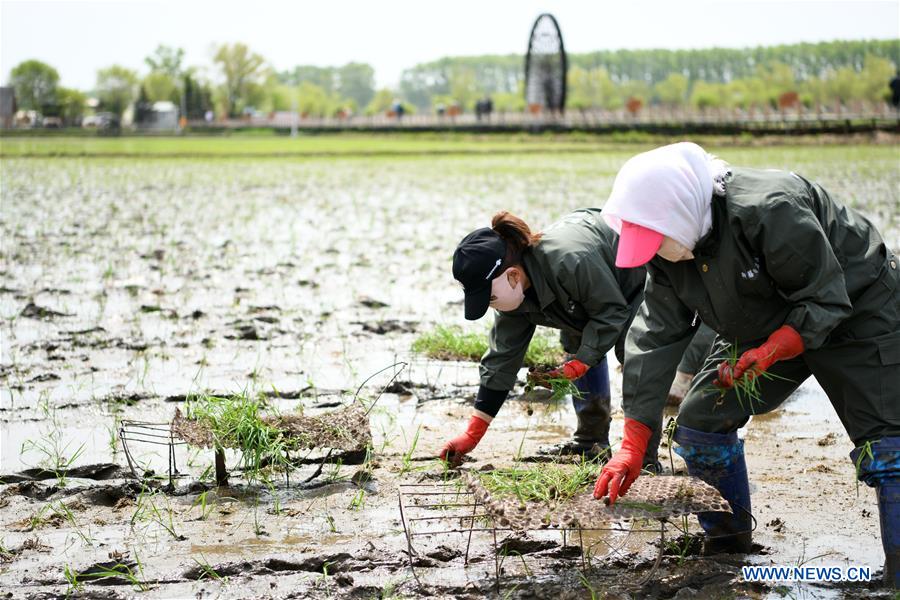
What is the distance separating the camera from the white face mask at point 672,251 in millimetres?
2924

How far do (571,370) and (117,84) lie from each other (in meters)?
122

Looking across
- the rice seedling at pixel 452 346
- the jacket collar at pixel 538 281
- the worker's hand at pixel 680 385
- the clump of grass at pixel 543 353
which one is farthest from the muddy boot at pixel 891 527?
the rice seedling at pixel 452 346

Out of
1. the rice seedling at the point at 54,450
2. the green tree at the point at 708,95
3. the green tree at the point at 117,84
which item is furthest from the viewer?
the green tree at the point at 117,84

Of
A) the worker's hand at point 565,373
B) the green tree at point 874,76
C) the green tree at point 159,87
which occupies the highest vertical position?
the green tree at point 159,87

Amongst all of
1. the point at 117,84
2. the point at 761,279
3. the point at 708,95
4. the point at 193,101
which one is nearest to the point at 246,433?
the point at 761,279

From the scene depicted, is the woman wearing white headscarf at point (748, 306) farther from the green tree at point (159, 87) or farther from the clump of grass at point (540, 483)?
the green tree at point (159, 87)

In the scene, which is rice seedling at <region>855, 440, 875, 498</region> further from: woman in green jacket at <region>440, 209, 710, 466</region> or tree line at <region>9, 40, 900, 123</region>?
tree line at <region>9, 40, 900, 123</region>

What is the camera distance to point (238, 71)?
111m

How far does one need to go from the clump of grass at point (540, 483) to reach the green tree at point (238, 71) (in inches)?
4326

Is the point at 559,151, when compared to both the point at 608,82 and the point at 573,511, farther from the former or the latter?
the point at 608,82

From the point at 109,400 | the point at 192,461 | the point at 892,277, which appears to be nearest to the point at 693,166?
the point at 892,277

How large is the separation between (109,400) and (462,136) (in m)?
40.6

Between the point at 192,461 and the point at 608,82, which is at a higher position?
the point at 608,82

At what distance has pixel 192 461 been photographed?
166 inches
